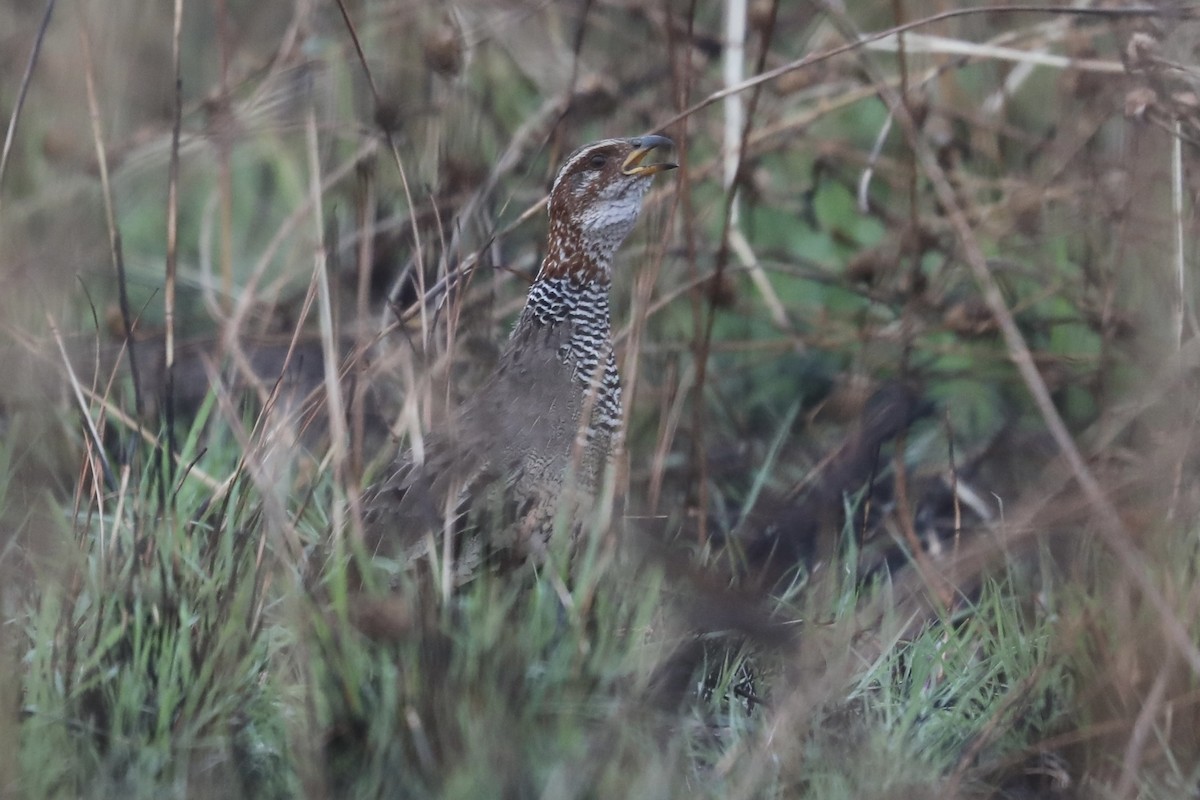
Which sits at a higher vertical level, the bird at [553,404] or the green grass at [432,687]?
the bird at [553,404]

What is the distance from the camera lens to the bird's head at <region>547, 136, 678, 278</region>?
3.05m

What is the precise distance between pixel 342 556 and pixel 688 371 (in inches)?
75.4

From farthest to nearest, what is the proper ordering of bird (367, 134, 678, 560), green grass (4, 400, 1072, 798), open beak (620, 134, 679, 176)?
open beak (620, 134, 679, 176) < bird (367, 134, 678, 560) < green grass (4, 400, 1072, 798)

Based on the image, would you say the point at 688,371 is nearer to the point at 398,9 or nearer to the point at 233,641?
the point at 398,9

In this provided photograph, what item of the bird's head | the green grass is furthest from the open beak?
the green grass

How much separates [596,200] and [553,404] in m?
0.48

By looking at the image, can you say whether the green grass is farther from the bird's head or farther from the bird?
the bird's head

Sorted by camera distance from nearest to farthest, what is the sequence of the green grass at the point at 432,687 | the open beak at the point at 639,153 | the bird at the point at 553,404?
the green grass at the point at 432,687 < the bird at the point at 553,404 < the open beak at the point at 639,153

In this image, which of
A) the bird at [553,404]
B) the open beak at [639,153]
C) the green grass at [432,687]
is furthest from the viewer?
the open beak at [639,153]

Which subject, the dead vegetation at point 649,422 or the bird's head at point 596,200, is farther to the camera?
the bird's head at point 596,200

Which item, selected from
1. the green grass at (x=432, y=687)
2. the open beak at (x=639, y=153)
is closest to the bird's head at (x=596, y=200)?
the open beak at (x=639, y=153)

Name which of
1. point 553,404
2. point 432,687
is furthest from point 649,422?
point 432,687

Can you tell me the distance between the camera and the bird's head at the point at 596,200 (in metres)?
3.05

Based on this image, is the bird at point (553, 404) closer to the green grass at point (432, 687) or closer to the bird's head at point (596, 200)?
A: the bird's head at point (596, 200)
